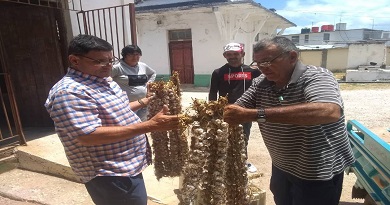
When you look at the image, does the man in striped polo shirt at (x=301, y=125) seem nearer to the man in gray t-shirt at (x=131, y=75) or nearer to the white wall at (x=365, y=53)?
the man in gray t-shirt at (x=131, y=75)

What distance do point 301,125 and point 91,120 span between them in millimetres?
1485

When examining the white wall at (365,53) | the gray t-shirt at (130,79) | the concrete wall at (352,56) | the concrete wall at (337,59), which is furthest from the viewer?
the concrete wall at (337,59)

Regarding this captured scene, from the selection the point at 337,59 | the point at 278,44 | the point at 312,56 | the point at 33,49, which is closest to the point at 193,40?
the point at 33,49

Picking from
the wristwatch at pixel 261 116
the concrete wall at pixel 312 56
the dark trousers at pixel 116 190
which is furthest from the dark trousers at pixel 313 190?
the concrete wall at pixel 312 56

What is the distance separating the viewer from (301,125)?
6.57 ft

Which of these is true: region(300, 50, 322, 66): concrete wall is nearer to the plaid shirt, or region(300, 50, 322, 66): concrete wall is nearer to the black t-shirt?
the black t-shirt

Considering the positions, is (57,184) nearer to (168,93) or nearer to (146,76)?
(146,76)

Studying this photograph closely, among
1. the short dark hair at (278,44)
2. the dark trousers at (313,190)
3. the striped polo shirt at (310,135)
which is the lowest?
the dark trousers at (313,190)

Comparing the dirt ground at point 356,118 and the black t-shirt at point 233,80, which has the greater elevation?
the black t-shirt at point 233,80

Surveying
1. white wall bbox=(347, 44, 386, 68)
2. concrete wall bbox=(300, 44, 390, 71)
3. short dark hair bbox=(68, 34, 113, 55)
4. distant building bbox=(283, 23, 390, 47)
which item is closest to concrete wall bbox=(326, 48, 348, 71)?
concrete wall bbox=(300, 44, 390, 71)

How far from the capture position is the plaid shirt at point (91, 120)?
181 centimetres

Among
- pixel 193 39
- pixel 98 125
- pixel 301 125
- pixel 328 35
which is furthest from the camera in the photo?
pixel 328 35

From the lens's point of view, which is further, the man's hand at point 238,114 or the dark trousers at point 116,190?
the dark trousers at point 116,190

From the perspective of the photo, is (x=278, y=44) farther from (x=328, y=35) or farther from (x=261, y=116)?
(x=328, y=35)
